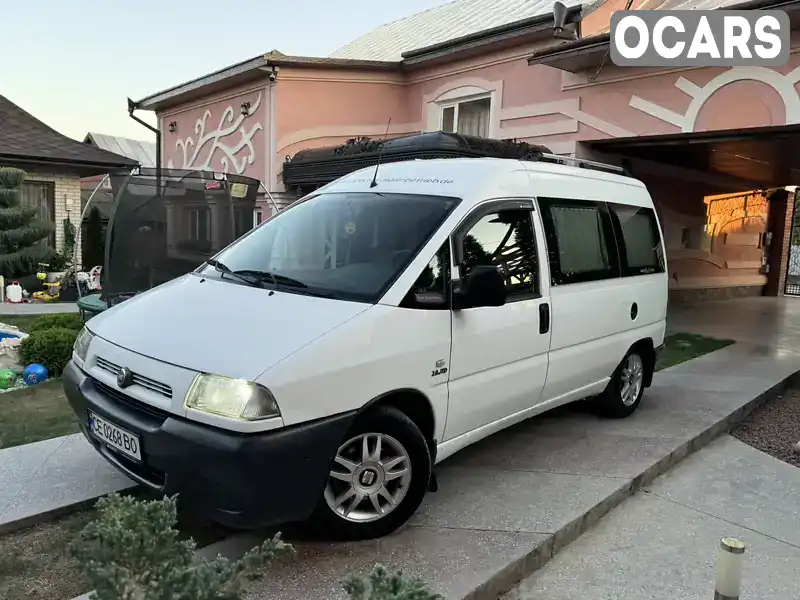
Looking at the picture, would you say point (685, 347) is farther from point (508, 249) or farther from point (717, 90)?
point (508, 249)

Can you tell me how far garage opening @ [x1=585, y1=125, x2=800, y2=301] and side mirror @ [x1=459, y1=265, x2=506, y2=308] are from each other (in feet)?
21.0

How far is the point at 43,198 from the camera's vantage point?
16.5m

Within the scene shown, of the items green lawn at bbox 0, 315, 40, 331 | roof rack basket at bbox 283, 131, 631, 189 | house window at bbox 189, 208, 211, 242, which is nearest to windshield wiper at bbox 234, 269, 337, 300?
roof rack basket at bbox 283, 131, 631, 189

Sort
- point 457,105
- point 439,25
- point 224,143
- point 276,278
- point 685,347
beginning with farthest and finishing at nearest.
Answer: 1. point 439,25
2. point 224,143
3. point 457,105
4. point 685,347
5. point 276,278

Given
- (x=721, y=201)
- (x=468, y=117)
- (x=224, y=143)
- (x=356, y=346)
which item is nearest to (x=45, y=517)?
(x=356, y=346)

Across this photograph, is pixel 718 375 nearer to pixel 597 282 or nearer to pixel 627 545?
pixel 597 282

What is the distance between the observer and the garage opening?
10586mm

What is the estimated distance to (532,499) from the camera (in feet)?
13.3

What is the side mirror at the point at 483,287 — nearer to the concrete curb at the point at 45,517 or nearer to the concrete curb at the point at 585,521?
the concrete curb at the point at 585,521

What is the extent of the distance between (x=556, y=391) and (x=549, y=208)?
1314 millimetres

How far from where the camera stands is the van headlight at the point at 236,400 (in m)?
2.88

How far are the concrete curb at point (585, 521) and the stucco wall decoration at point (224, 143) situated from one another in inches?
378

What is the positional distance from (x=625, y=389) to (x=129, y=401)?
4228mm

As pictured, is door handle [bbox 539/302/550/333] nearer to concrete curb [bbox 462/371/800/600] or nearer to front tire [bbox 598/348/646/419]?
concrete curb [bbox 462/371/800/600]
